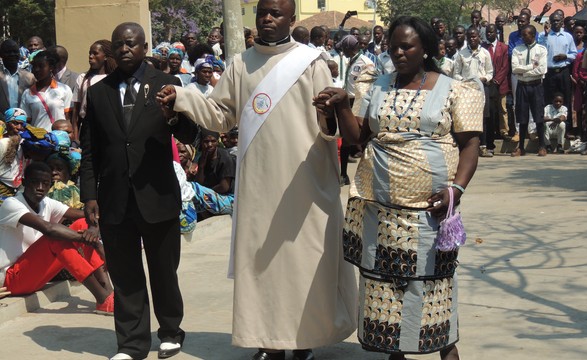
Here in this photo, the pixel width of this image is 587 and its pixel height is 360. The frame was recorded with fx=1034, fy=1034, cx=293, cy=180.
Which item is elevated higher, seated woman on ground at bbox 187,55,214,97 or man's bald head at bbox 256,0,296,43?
man's bald head at bbox 256,0,296,43

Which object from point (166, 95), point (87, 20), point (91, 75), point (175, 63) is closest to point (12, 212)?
point (166, 95)

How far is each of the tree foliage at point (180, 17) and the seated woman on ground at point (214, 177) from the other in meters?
30.9

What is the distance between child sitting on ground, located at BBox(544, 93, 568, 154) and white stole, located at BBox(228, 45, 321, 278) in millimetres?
11046

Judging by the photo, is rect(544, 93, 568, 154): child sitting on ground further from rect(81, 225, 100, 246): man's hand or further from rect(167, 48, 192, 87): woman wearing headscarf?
rect(81, 225, 100, 246): man's hand

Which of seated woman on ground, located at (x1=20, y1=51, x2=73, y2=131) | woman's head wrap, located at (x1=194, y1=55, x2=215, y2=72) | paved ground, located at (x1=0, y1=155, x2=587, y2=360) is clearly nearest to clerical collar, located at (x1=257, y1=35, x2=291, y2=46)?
paved ground, located at (x1=0, y1=155, x2=587, y2=360)

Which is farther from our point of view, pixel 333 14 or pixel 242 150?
pixel 333 14

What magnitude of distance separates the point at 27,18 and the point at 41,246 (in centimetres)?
3429

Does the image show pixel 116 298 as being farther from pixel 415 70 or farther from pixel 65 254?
pixel 415 70

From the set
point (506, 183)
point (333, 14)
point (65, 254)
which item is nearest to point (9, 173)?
point (65, 254)

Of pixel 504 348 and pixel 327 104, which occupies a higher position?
pixel 327 104

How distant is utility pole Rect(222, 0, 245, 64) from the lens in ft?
47.2

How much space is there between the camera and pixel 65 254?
24.0ft

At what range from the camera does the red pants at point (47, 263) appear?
7316 millimetres

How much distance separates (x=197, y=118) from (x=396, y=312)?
61.6 inches
